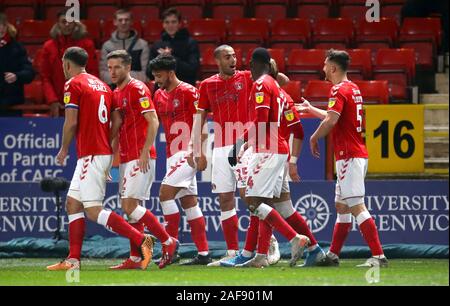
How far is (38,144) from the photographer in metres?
12.7

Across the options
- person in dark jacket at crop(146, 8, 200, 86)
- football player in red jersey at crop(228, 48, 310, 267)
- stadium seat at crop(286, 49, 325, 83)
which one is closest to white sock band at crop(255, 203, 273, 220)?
football player in red jersey at crop(228, 48, 310, 267)

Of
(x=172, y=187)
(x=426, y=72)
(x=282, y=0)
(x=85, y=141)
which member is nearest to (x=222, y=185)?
(x=172, y=187)

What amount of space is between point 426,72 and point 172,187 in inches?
224

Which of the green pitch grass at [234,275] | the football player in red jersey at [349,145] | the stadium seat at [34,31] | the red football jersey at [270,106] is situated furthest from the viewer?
the stadium seat at [34,31]

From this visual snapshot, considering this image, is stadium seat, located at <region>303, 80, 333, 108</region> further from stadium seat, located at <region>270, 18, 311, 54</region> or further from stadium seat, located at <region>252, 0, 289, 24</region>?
stadium seat, located at <region>252, 0, 289, 24</region>

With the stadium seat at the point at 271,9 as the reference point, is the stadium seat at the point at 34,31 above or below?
below

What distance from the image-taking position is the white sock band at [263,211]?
9.73 m

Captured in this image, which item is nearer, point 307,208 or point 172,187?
point 172,187

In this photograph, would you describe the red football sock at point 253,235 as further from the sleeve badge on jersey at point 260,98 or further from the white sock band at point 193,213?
the sleeve badge on jersey at point 260,98

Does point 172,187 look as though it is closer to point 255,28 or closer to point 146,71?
point 146,71

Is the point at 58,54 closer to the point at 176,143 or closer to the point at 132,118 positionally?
the point at 176,143

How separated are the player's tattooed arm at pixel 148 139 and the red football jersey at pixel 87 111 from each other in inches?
13.2

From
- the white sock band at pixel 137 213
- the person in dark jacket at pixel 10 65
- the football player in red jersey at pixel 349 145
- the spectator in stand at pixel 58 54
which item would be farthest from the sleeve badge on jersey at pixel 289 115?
the person in dark jacket at pixel 10 65

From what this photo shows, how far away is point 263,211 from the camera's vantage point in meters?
9.74
